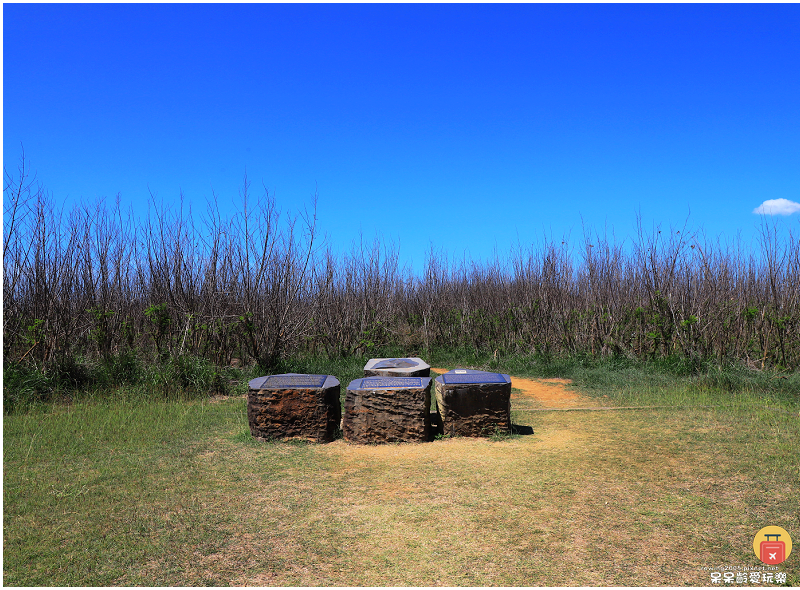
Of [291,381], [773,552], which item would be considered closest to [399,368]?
[291,381]

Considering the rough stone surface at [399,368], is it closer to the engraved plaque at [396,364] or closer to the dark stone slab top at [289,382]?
the engraved plaque at [396,364]

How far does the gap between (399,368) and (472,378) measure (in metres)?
1.75

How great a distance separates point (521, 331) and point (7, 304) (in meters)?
9.51

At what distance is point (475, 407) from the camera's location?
18.3ft

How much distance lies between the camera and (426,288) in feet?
46.7

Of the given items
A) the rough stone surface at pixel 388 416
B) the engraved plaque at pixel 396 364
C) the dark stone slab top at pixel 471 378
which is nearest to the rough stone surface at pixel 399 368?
the engraved plaque at pixel 396 364

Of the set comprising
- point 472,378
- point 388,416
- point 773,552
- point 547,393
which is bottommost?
point 773,552

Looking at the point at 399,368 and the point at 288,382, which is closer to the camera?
the point at 288,382

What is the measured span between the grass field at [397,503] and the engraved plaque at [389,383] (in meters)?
0.56

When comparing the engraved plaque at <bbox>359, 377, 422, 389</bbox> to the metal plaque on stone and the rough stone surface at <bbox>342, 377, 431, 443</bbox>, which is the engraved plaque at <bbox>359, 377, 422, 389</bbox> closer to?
the rough stone surface at <bbox>342, 377, 431, 443</bbox>

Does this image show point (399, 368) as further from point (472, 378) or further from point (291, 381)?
point (291, 381)

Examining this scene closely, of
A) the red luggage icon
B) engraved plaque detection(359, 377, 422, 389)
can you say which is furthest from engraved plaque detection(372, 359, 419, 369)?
the red luggage icon

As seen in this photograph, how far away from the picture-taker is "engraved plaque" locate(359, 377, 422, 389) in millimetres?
5402

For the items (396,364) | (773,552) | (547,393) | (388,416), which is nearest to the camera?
(773,552)
